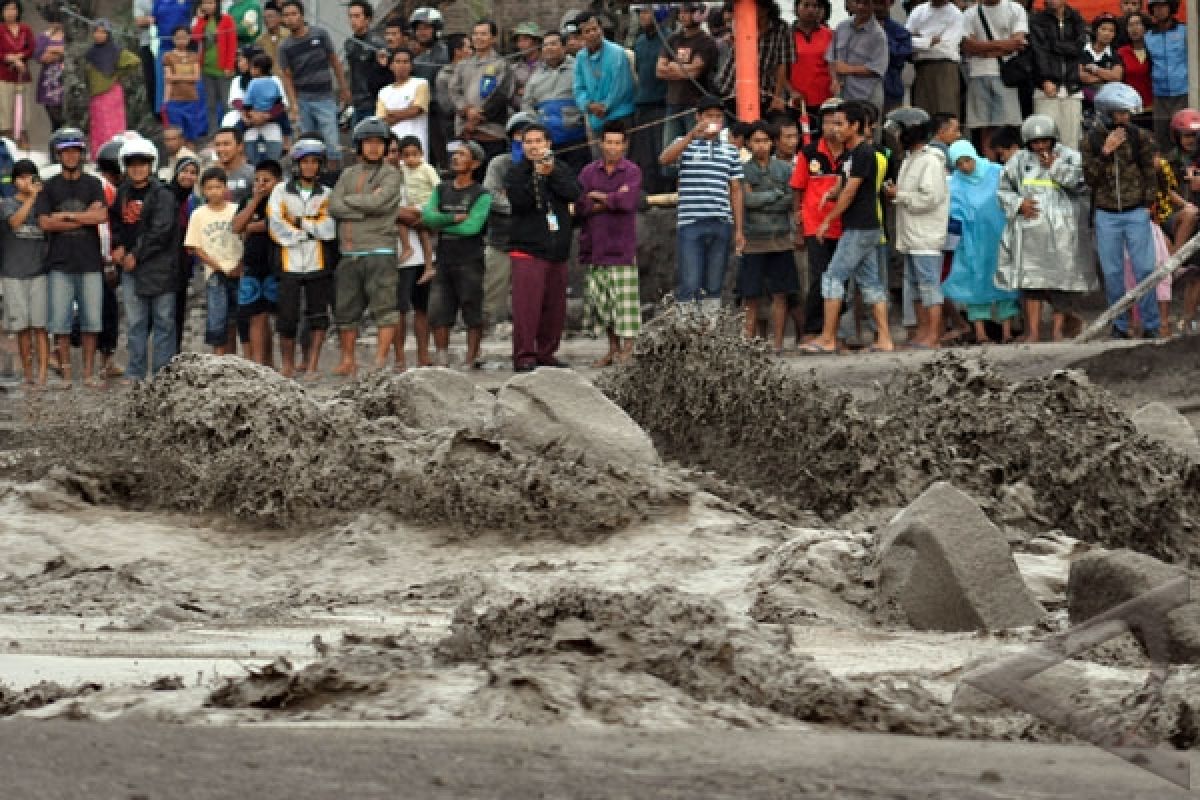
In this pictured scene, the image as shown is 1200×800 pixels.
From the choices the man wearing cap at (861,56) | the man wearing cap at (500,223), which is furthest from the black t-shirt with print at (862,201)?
the man wearing cap at (861,56)

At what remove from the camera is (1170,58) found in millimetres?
19875

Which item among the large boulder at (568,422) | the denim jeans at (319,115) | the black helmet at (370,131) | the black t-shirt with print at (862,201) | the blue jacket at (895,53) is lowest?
the large boulder at (568,422)

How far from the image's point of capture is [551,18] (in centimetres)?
2472

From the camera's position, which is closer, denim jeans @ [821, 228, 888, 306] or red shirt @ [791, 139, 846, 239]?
denim jeans @ [821, 228, 888, 306]

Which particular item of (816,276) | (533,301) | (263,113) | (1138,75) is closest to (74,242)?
(263,113)

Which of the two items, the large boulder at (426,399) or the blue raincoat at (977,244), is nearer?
the large boulder at (426,399)

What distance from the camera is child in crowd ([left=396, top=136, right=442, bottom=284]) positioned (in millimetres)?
17641

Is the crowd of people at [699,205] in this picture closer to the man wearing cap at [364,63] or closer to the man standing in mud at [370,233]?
the man standing in mud at [370,233]

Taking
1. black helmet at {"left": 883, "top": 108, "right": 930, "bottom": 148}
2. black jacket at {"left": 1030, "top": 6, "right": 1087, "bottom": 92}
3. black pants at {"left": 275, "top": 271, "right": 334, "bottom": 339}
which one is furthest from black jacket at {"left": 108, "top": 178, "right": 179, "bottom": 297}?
black jacket at {"left": 1030, "top": 6, "right": 1087, "bottom": 92}

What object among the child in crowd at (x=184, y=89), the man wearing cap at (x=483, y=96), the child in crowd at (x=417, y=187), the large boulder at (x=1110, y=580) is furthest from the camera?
the child in crowd at (x=184, y=89)

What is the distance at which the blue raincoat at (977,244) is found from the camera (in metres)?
17.7

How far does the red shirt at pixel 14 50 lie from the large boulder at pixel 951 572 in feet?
55.1

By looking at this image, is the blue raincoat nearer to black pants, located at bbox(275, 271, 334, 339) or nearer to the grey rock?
black pants, located at bbox(275, 271, 334, 339)

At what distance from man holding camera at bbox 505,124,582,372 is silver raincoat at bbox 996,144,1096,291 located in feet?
10.8
